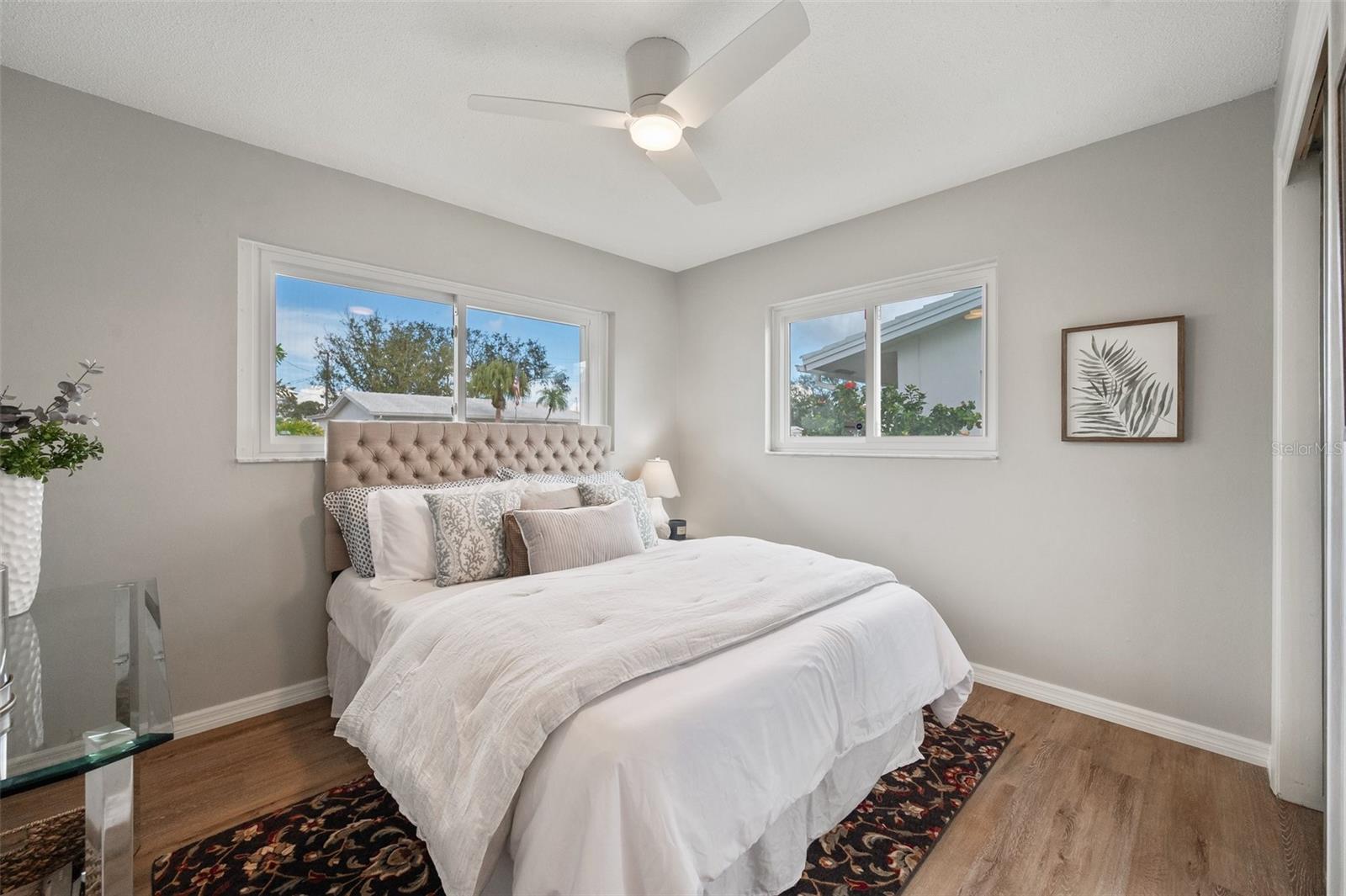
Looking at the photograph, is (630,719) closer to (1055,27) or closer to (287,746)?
(287,746)

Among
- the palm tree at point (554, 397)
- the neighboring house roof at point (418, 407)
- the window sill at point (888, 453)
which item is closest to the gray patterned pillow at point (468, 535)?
the neighboring house roof at point (418, 407)

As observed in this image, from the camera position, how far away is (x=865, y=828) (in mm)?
1873

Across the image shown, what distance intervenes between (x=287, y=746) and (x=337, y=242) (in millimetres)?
2293

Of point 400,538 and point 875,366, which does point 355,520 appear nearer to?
point 400,538

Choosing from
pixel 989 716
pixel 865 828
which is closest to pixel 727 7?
pixel 865 828

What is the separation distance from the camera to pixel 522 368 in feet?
12.3

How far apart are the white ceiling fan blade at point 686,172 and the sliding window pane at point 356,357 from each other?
1.70 metres

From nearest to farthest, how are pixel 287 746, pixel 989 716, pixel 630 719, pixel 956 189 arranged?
pixel 630 719
pixel 287 746
pixel 989 716
pixel 956 189

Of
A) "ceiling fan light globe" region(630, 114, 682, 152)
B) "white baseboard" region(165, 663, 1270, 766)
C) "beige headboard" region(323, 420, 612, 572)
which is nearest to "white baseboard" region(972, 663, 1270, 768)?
"white baseboard" region(165, 663, 1270, 766)

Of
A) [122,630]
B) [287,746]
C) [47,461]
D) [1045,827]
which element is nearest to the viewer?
[122,630]

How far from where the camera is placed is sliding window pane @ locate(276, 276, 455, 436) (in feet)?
9.27

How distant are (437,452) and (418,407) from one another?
1.04 feet

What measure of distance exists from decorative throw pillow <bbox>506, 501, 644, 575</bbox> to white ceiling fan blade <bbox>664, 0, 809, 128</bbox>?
1.61 metres

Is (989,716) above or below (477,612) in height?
below
